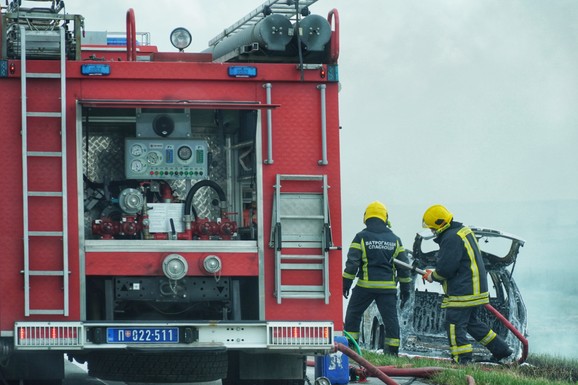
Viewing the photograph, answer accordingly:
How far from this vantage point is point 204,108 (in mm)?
10039

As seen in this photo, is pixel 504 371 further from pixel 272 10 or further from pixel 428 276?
pixel 272 10

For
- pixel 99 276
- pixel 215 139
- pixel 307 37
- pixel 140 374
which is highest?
pixel 307 37

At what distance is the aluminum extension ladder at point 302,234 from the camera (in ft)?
32.9

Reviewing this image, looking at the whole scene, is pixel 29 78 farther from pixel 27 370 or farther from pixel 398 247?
pixel 398 247

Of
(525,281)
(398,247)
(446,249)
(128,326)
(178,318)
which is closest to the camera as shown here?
(128,326)

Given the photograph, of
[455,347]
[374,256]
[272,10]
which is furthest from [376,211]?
[272,10]

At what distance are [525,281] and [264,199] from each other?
47.4 feet

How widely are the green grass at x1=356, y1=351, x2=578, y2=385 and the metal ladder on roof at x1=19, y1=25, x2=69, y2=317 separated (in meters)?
3.53

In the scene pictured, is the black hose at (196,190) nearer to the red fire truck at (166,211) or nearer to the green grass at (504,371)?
the red fire truck at (166,211)

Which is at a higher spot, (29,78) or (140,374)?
(29,78)

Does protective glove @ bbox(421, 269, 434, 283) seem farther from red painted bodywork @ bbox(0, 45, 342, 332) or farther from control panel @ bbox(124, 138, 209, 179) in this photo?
control panel @ bbox(124, 138, 209, 179)

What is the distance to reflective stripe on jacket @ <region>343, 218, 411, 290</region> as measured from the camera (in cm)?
1452

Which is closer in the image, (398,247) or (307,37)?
(307,37)

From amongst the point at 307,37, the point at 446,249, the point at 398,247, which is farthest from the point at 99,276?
the point at 398,247
